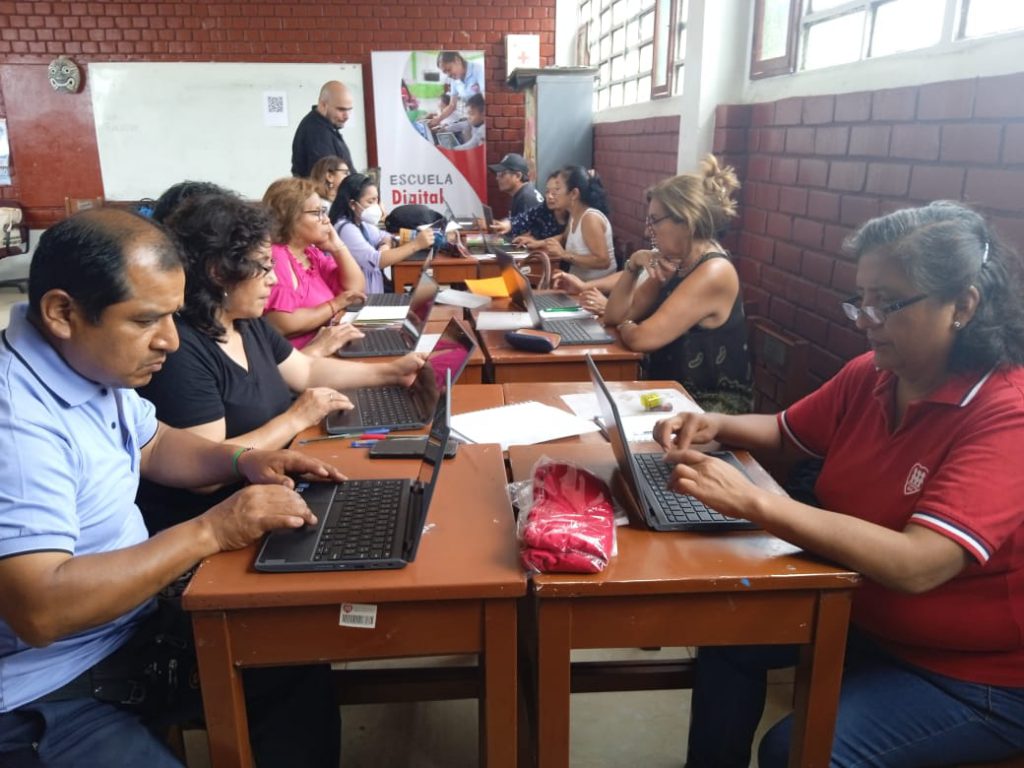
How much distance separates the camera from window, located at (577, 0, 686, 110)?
4.20 m

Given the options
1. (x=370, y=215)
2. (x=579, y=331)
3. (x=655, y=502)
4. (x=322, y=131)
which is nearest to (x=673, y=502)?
(x=655, y=502)

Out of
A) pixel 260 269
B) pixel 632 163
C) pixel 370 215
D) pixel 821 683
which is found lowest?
pixel 821 683

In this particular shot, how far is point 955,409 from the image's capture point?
1.19m

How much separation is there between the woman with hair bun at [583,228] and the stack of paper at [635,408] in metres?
2.33

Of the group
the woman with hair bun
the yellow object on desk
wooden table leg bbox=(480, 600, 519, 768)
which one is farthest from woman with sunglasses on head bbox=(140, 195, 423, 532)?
the woman with hair bun

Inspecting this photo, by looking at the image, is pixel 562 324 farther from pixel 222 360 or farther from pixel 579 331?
pixel 222 360

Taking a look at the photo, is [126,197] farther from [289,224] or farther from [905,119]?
[905,119]

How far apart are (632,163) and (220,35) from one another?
4.42 m

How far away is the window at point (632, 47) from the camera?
4203 mm

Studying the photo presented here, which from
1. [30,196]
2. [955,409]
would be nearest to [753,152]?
[955,409]

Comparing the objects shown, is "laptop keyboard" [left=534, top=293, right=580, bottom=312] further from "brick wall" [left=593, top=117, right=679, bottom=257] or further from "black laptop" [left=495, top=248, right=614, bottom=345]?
"brick wall" [left=593, top=117, right=679, bottom=257]

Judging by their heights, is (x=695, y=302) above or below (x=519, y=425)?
above

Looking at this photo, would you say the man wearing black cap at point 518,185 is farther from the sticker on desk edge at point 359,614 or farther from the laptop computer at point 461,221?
the sticker on desk edge at point 359,614

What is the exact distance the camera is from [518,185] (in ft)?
18.0
